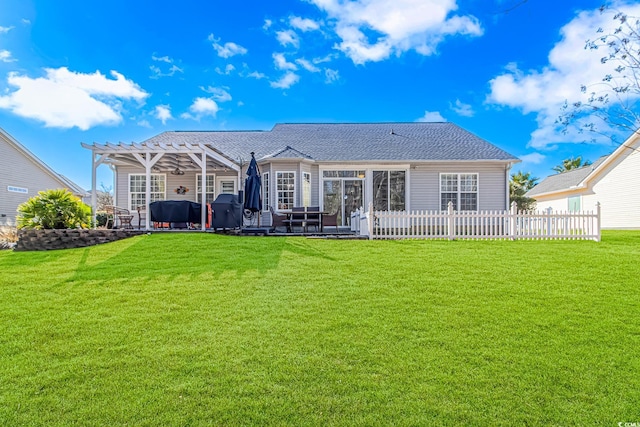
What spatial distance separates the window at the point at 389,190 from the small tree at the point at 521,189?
2033cm

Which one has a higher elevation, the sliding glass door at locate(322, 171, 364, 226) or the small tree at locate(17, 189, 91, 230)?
the sliding glass door at locate(322, 171, 364, 226)

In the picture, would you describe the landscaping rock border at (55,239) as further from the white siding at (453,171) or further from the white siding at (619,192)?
the white siding at (619,192)

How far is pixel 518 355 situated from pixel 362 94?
17.9 metres

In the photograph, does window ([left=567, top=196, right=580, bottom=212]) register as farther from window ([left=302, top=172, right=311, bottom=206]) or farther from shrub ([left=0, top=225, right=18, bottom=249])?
shrub ([left=0, top=225, right=18, bottom=249])

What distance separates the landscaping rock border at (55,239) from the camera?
8.97 m

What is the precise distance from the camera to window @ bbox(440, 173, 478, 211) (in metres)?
14.9

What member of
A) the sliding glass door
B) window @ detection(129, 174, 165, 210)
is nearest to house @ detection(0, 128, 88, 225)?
Result: window @ detection(129, 174, 165, 210)

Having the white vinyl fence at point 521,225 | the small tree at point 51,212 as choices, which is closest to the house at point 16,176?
the small tree at point 51,212

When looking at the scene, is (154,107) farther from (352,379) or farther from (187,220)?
(352,379)

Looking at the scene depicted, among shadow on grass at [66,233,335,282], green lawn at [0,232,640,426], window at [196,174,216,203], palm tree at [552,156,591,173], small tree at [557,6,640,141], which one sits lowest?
green lawn at [0,232,640,426]

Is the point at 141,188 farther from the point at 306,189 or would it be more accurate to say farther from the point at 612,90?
the point at 612,90

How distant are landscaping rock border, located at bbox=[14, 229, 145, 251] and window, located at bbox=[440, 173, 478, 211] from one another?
12.7 meters

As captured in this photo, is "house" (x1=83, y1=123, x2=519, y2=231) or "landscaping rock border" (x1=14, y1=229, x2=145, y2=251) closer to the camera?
"landscaping rock border" (x1=14, y1=229, x2=145, y2=251)

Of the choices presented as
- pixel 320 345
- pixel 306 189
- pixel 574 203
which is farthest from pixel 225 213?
pixel 574 203
